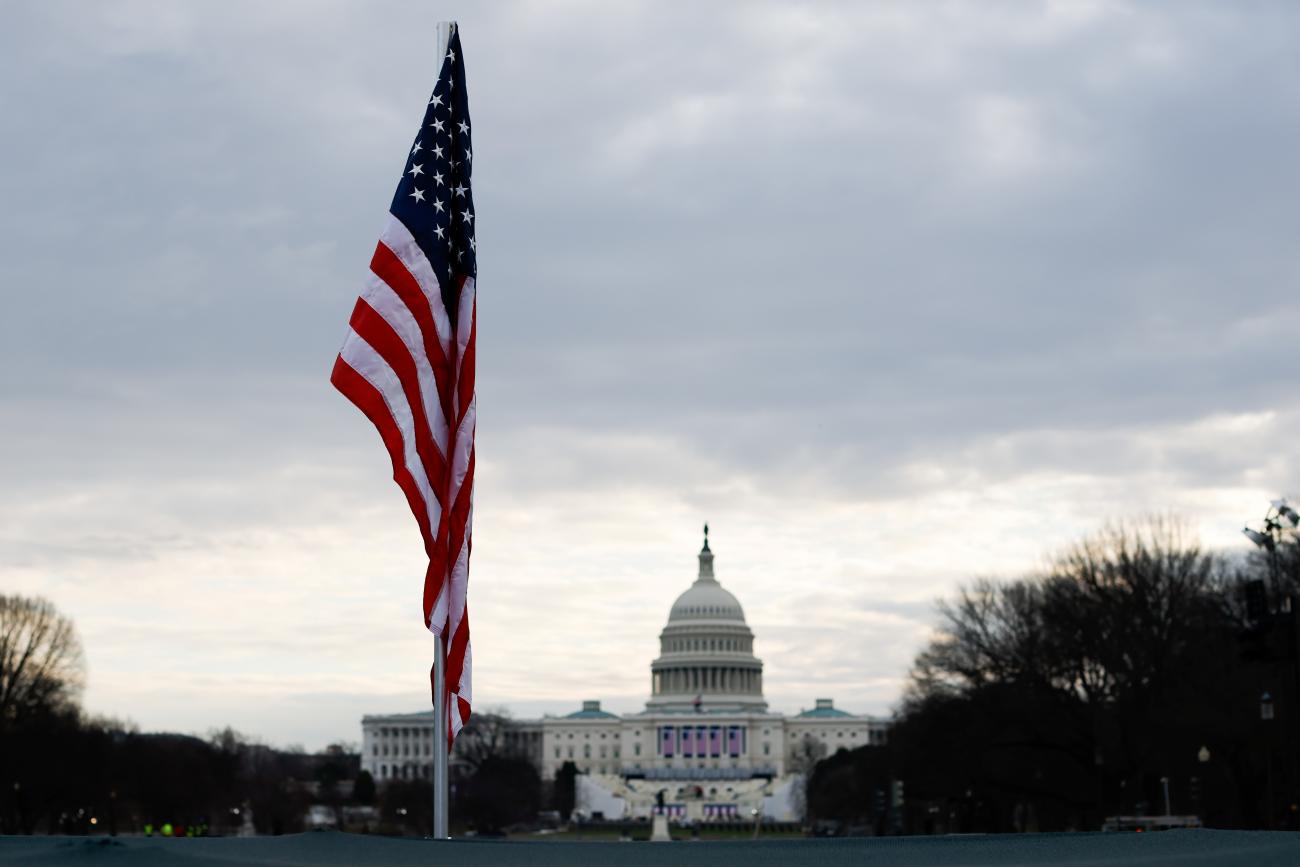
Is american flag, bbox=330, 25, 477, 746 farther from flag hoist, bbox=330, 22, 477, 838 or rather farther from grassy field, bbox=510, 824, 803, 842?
grassy field, bbox=510, 824, 803, 842

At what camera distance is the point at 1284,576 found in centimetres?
7344

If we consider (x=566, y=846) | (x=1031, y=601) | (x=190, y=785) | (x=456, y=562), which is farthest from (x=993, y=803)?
(x=566, y=846)

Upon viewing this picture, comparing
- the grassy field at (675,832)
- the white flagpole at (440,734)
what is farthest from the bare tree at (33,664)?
the white flagpole at (440,734)

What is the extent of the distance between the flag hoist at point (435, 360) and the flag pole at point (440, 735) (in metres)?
0.01

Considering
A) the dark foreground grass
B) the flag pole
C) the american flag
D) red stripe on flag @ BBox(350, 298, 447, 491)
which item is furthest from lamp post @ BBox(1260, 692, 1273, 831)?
the dark foreground grass

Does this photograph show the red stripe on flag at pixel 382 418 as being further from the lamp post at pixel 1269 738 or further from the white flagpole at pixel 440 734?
the lamp post at pixel 1269 738

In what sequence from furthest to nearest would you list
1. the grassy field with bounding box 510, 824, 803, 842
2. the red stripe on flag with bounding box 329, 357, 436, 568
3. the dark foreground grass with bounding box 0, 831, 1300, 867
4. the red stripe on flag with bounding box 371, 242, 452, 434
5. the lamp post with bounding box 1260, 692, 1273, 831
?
the grassy field with bounding box 510, 824, 803, 842 < the lamp post with bounding box 1260, 692, 1273, 831 < the red stripe on flag with bounding box 371, 242, 452, 434 < the red stripe on flag with bounding box 329, 357, 436, 568 < the dark foreground grass with bounding box 0, 831, 1300, 867

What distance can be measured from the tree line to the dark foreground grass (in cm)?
5630

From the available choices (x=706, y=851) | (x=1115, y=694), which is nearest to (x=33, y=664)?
(x=1115, y=694)

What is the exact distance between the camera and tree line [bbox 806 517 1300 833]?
66.6 meters

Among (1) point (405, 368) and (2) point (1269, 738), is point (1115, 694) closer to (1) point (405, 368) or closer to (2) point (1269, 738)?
(2) point (1269, 738)

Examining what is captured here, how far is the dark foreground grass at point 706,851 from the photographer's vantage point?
20.1ft

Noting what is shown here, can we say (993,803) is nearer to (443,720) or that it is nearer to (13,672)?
(13,672)

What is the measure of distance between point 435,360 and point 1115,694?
210 ft
